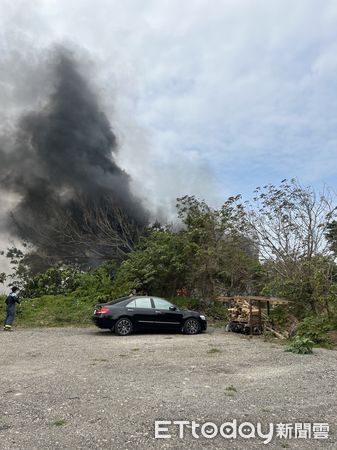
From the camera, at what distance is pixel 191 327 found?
1541 cm

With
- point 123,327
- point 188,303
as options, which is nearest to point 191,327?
point 123,327

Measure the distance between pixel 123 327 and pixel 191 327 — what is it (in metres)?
2.50

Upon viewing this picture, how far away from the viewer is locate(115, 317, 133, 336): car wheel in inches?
571

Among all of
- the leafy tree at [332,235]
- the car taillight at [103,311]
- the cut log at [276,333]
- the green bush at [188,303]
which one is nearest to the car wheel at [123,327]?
the car taillight at [103,311]

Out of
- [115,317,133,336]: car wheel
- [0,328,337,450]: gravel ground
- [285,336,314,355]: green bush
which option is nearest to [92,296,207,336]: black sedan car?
[115,317,133,336]: car wheel

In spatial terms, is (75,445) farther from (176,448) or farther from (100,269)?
(100,269)

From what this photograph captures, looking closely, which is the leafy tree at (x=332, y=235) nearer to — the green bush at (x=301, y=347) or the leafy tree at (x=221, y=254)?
the leafy tree at (x=221, y=254)

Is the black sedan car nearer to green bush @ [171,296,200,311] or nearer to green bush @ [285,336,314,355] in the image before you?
green bush @ [285,336,314,355]

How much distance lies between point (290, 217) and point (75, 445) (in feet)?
49.2

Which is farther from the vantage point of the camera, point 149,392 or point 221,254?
point 221,254

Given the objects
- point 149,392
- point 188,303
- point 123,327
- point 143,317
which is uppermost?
point 188,303

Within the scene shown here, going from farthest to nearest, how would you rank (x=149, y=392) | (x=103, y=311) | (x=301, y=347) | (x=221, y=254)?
(x=221, y=254)
(x=103, y=311)
(x=301, y=347)
(x=149, y=392)

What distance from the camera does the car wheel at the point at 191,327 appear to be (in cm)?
1535

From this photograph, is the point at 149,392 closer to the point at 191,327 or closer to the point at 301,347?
the point at 301,347
